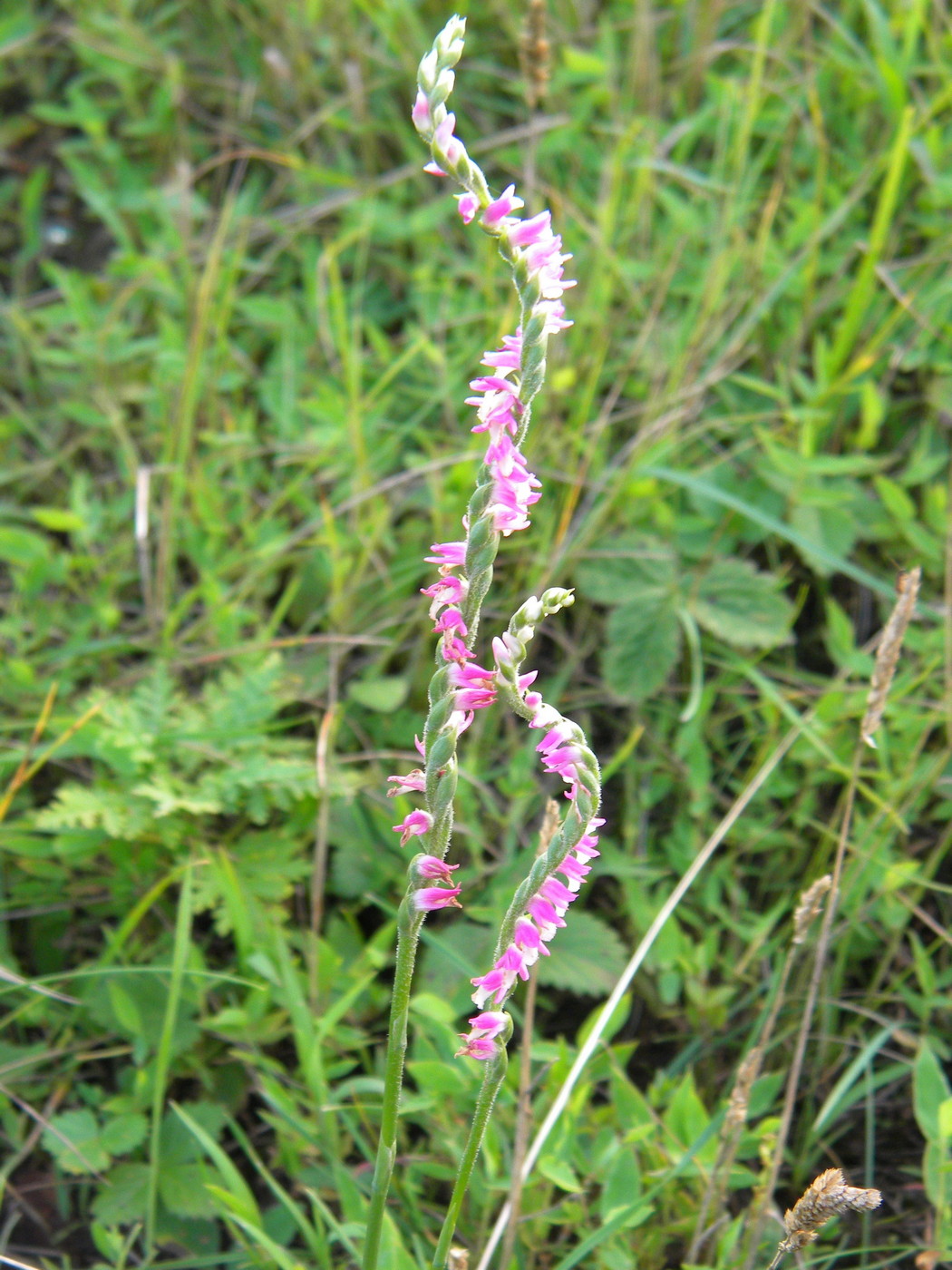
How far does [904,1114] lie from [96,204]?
3.13m

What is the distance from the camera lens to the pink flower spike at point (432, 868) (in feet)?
3.50

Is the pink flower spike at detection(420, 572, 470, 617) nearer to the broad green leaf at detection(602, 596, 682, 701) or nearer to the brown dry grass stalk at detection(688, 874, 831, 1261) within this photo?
the brown dry grass stalk at detection(688, 874, 831, 1261)

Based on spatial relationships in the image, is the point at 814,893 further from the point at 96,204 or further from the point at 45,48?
the point at 45,48

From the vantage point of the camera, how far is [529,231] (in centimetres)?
98

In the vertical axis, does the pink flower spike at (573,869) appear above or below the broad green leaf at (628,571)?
above

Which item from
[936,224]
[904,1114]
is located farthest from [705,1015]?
[936,224]

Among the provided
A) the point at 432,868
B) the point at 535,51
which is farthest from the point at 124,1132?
the point at 535,51

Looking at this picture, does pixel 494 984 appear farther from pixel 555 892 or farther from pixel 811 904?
pixel 811 904

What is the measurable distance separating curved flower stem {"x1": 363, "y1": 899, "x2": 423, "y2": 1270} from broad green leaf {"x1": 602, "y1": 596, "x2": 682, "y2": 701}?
1144 millimetres

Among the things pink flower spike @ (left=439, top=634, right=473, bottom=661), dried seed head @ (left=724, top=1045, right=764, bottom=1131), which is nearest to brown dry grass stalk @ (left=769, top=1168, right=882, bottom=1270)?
dried seed head @ (left=724, top=1045, right=764, bottom=1131)

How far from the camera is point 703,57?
9.92 ft

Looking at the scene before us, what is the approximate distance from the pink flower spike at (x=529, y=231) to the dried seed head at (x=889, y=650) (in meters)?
0.82

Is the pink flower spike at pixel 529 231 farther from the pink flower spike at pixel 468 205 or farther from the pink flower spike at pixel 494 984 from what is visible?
the pink flower spike at pixel 494 984

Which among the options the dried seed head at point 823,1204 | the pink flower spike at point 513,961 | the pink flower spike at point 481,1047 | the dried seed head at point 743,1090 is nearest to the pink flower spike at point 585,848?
the pink flower spike at point 513,961
